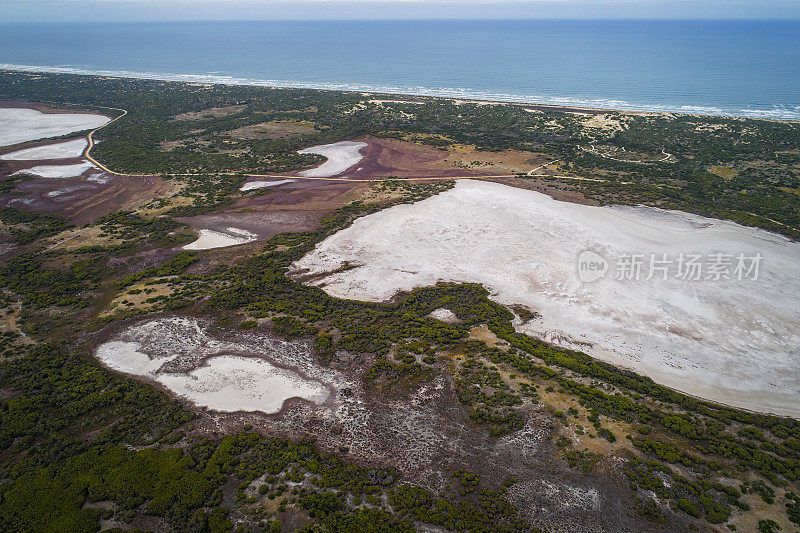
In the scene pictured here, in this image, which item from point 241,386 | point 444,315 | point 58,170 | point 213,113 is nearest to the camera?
point 241,386

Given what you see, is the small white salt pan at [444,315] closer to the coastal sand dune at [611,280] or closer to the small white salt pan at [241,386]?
the coastal sand dune at [611,280]

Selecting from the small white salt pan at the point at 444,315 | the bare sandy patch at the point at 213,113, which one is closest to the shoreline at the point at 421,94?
the bare sandy patch at the point at 213,113

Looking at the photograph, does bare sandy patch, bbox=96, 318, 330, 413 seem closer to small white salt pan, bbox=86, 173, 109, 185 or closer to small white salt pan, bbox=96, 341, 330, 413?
small white salt pan, bbox=96, 341, 330, 413

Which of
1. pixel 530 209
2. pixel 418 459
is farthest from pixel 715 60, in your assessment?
pixel 418 459

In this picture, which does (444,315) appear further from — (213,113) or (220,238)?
(213,113)

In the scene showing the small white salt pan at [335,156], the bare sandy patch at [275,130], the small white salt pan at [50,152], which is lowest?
the small white salt pan at [50,152]

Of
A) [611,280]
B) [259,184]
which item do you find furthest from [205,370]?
[259,184]

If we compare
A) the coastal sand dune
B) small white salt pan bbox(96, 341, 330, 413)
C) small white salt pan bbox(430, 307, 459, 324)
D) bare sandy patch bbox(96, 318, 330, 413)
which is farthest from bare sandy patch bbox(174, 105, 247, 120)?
small white salt pan bbox(430, 307, 459, 324)
